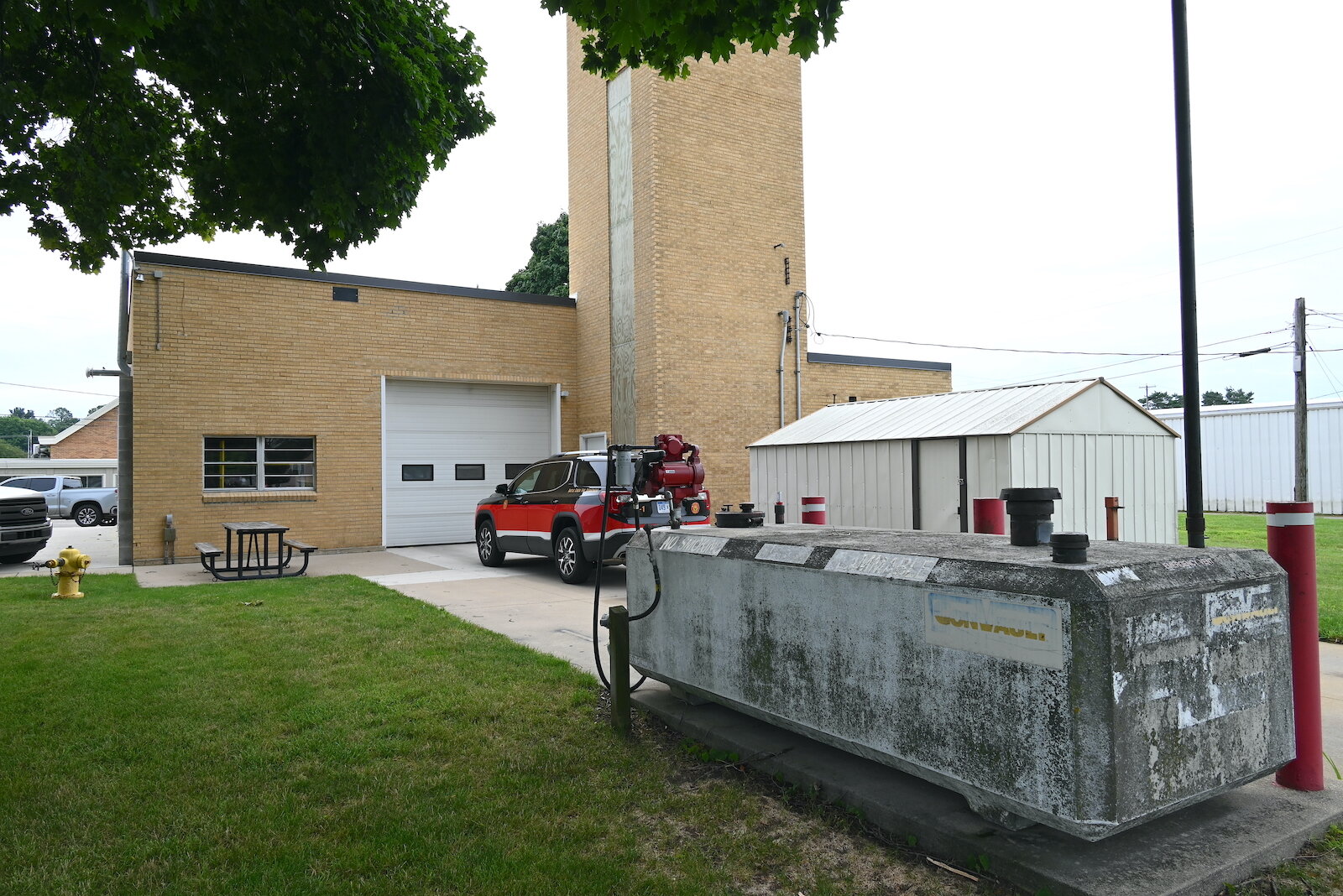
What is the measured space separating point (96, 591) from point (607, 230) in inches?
457

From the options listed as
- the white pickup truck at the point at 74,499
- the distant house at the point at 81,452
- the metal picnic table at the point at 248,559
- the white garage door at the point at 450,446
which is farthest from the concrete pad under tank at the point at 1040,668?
the distant house at the point at 81,452

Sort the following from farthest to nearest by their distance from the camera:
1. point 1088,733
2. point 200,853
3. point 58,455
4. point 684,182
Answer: point 58,455, point 684,182, point 200,853, point 1088,733

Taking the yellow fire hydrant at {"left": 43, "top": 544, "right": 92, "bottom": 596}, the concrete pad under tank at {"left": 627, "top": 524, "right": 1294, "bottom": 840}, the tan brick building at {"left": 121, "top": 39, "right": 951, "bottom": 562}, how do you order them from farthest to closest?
the tan brick building at {"left": 121, "top": 39, "right": 951, "bottom": 562} → the yellow fire hydrant at {"left": 43, "top": 544, "right": 92, "bottom": 596} → the concrete pad under tank at {"left": 627, "top": 524, "right": 1294, "bottom": 840}

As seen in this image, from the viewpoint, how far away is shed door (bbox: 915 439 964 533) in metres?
10.2

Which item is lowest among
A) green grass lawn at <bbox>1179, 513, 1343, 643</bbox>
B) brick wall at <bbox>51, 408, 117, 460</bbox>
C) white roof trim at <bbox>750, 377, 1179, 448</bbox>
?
green grass lawn at <bbox>1179, 513, 1343, 643</bbox>

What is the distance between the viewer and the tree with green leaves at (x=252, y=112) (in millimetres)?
5734

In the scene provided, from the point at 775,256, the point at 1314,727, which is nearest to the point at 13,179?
the point at 1314,727

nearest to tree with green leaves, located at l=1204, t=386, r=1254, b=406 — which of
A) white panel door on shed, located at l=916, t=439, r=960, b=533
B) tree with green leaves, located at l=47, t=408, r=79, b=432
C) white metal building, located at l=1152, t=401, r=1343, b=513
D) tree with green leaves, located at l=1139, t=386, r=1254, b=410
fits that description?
tree with green leaves, located at l=1139, t=386, r=1254, b=410

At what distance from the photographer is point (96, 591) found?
11.3 metres

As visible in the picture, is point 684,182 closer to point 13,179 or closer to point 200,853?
point 13,179

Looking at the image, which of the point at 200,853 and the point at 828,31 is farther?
the point at 828,31

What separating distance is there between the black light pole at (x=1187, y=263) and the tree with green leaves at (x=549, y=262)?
27364mm

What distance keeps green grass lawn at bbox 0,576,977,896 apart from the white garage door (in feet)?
34.3

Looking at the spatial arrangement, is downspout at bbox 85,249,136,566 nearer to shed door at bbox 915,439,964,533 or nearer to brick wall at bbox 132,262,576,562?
brick wall at bbox 132,262,576,562
